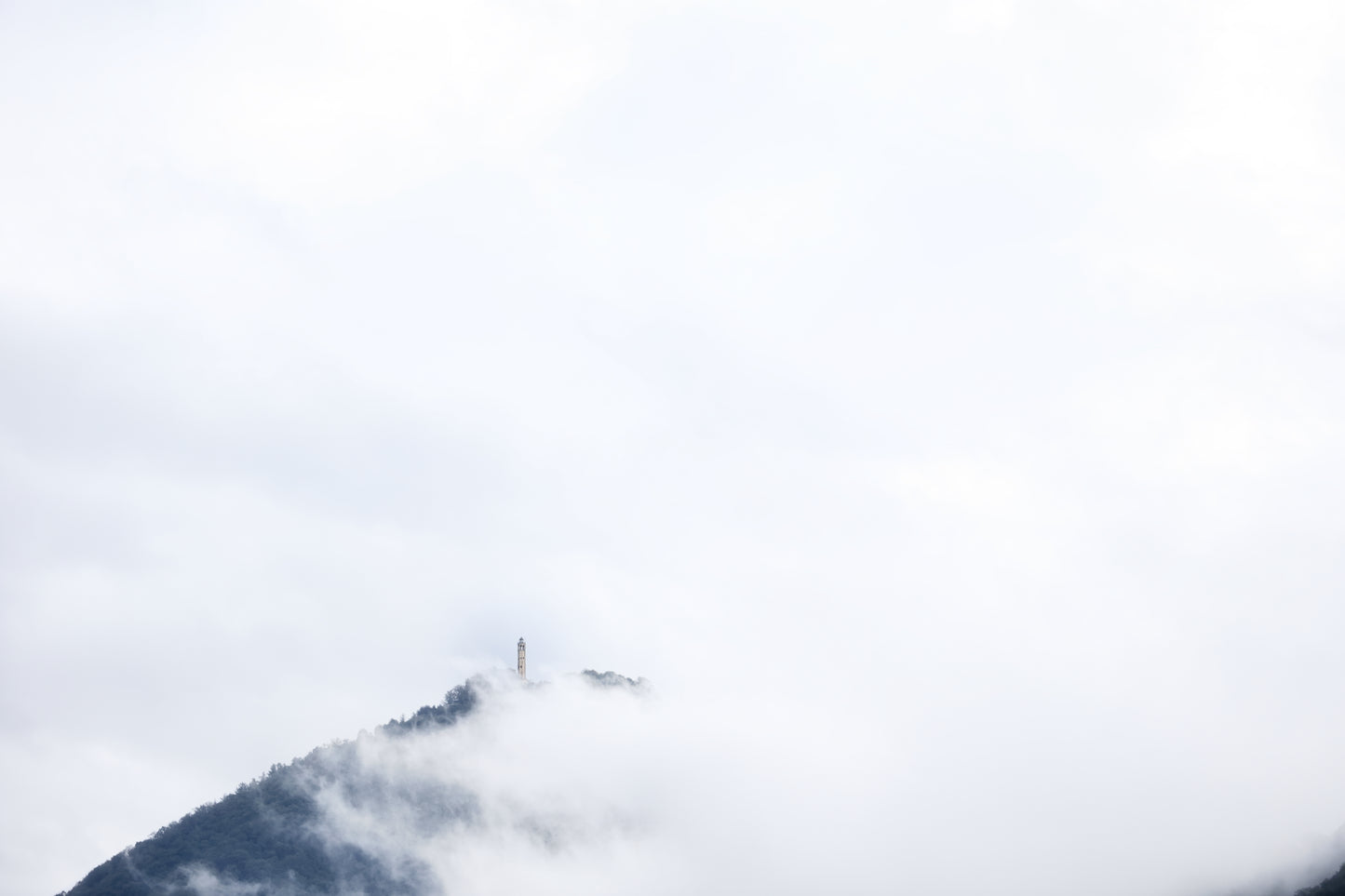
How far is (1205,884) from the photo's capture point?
193 metres

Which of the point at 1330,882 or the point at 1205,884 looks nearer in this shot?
the point at 1330,882

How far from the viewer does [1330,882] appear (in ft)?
490

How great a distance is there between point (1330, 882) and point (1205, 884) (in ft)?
151
